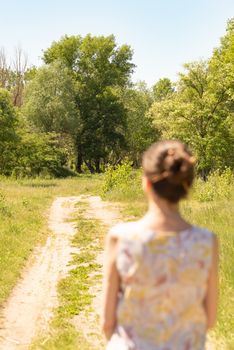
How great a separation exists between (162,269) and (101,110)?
170ft

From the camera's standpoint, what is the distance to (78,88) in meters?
53.2

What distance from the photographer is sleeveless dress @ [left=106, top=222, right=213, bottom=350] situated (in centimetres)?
245

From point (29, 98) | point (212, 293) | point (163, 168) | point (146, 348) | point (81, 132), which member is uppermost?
point (29, 98)

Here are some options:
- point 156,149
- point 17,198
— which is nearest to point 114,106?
point 17,198

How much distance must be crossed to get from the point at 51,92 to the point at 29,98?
2518 millimetres

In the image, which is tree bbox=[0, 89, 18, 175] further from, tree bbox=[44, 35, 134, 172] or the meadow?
tree bbox=[44, 35, 134, 172]

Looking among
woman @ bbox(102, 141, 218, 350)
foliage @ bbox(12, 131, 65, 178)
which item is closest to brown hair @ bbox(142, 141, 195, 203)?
woman @ bbox(102, 141, 218, 350)

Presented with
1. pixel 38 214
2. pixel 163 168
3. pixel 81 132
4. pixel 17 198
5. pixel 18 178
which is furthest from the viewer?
pixel 81 132

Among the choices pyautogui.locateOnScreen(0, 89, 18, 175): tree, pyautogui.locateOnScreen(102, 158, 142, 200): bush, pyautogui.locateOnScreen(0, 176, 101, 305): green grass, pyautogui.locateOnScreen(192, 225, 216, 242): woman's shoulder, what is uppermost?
pyautogui.locateOnScreen(0, 89, 18, 175): tree

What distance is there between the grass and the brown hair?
15.7ft

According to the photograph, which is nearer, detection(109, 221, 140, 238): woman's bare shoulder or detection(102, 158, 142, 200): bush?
detection(109, 221, 140, 238): woman's bare shoulder

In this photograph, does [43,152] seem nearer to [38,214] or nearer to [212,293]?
[38,214]

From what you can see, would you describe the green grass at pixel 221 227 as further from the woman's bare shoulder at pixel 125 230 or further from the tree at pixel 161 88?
the tree at pixel 161 88

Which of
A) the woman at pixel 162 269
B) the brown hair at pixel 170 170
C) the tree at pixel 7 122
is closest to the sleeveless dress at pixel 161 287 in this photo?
the woman at pixel 162 269
